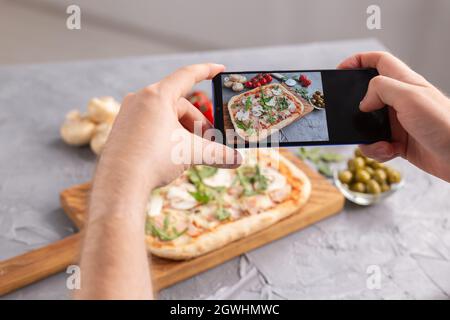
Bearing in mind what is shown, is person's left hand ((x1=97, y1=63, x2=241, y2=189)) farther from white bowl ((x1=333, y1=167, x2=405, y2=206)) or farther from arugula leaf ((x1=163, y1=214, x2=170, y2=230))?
white bowl ((x1=333, y1=167, x2=405, y2=206))

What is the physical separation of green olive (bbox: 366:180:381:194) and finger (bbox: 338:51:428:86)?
21.5 inches

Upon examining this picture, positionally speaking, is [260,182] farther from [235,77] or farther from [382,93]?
[382,93]

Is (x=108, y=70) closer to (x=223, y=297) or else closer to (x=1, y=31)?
(x=223, y=297)

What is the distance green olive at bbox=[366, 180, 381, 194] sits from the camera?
6.17ft

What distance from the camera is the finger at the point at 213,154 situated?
3.90 feet

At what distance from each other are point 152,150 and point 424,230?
3.74 ft

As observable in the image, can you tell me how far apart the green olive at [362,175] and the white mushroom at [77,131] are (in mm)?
1001

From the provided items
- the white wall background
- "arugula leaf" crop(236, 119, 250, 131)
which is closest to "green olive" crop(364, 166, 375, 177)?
"arugula leaf" crop(236, 119, 250, 131)

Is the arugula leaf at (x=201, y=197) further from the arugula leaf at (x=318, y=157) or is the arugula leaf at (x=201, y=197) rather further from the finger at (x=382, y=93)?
the finger at (x=382, y=93)

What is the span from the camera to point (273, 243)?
1803 mm

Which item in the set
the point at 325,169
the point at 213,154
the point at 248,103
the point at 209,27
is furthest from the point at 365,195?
the point at 209,27

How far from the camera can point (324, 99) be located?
1.38 metres
